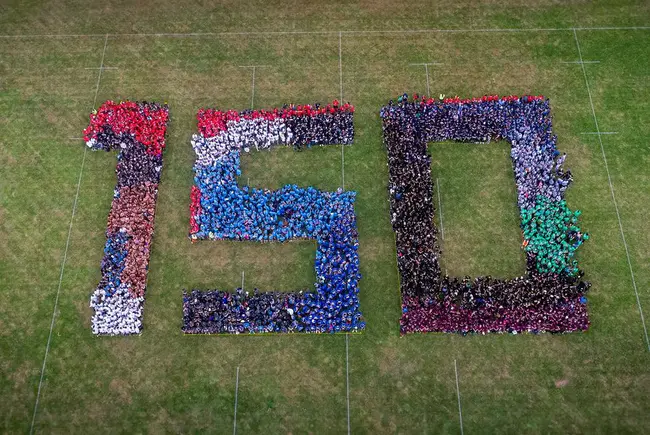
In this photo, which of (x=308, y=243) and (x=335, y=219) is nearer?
(x=335, y=219)

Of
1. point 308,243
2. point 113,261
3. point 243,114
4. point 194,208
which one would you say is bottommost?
point 308,243

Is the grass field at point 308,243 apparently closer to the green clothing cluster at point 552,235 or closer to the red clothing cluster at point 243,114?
the green clothing cluster at point 552,235

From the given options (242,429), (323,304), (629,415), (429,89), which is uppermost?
(429,89)

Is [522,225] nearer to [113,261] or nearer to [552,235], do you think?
[552,235]

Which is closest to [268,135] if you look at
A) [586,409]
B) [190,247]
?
[190,247]

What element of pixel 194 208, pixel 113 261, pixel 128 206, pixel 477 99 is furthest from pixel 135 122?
pixel 477 99

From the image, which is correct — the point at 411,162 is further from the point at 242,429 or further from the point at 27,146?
the point at 27,146
